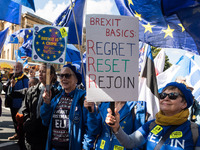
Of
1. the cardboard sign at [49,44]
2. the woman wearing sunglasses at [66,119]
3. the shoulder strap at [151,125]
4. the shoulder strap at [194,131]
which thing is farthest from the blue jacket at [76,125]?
the shoulder strap at [194,131]

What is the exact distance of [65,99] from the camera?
8.51ft

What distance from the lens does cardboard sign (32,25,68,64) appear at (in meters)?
3.14

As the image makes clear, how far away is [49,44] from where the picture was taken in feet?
10.8

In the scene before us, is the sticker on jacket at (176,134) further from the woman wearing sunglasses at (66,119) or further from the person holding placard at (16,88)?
the person holding placard at (16,88)

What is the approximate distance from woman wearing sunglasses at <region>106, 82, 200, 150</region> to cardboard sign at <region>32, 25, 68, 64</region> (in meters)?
1.78

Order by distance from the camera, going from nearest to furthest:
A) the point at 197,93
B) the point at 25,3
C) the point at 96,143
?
the point at 96,143 → the point at 197,93 → the point at 25,3

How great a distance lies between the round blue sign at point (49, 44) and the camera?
125 inches

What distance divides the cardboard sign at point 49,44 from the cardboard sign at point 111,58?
4.89ft

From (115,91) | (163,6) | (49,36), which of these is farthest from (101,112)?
(49,36)

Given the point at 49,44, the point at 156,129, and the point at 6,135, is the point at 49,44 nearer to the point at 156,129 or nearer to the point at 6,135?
the point at 156,129

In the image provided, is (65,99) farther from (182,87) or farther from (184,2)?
(184,2)

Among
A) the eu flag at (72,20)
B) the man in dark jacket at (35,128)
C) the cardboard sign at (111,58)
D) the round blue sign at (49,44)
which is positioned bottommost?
the man in dark jacket at (35,128)

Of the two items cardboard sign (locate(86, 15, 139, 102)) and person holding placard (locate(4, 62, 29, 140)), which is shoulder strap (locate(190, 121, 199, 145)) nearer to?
cardboard sign (locate(86, 15, 139, 102))

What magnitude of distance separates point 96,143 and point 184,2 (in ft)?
6.09
